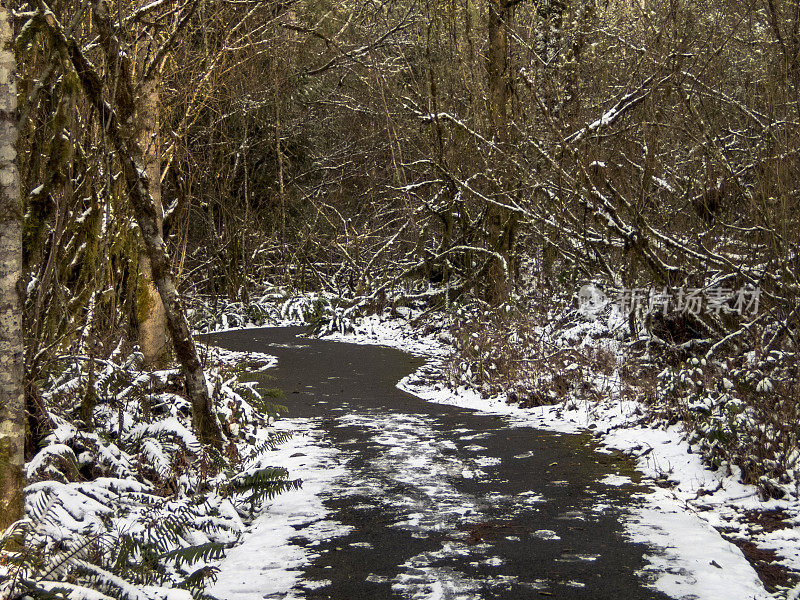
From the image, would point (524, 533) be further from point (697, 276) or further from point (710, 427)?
point (697, 276)

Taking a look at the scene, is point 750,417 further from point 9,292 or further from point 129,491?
point 9,292

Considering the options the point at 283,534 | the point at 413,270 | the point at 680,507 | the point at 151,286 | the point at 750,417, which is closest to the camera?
the point at 283,534

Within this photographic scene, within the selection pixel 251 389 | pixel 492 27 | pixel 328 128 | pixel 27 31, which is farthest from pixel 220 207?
pixel 27 31

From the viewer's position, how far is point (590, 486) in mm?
6555

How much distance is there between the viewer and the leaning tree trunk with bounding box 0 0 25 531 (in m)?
3.88

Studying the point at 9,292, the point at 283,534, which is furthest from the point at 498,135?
the point at 9,292

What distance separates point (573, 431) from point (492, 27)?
36.0 feet

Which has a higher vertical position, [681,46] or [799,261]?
[681,46]

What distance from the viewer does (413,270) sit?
20562 millimetres

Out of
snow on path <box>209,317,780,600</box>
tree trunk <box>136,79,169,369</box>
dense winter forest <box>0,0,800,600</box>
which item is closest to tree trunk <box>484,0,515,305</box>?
dense winter forest <box>0,0,800,600</box>

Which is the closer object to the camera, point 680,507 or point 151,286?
point 680,507

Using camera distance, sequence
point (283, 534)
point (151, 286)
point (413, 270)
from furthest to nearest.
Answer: point (413, 270), point (151, 286), point (283, 534)

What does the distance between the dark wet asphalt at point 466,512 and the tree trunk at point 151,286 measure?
192 centimetres

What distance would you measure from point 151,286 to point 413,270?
1186 centimetres
